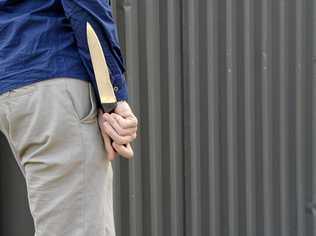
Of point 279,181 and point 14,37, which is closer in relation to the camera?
point 14,37

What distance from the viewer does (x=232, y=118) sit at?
13.9 feet

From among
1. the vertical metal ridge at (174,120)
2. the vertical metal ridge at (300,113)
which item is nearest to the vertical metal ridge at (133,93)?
the vertical metal ridge at (174,120)

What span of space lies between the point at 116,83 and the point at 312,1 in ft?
9.56

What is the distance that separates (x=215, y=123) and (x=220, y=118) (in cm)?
6

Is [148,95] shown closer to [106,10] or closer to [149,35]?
[149,35]

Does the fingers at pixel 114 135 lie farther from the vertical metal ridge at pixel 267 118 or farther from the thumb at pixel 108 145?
the vertical metal ridge at pixel 267 118

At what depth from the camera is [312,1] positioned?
466 cm

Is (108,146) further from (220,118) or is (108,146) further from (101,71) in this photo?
(220,118)

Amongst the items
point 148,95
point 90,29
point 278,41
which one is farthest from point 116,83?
point 278,41

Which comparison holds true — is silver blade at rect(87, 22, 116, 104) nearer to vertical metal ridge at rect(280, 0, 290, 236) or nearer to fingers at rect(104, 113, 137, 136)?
fingers at rect(104, 113, 137, 136)

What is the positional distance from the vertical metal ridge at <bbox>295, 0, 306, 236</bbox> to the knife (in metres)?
2.76

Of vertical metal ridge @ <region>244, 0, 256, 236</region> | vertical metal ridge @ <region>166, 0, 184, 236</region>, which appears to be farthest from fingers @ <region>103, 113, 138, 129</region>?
vertical metal ridge @ <region>244, 0, 256, 236</region>

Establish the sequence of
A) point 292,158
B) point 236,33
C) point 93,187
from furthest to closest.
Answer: point 292,158, point 236,33, point 93,187

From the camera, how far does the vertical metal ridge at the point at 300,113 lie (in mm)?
4570
